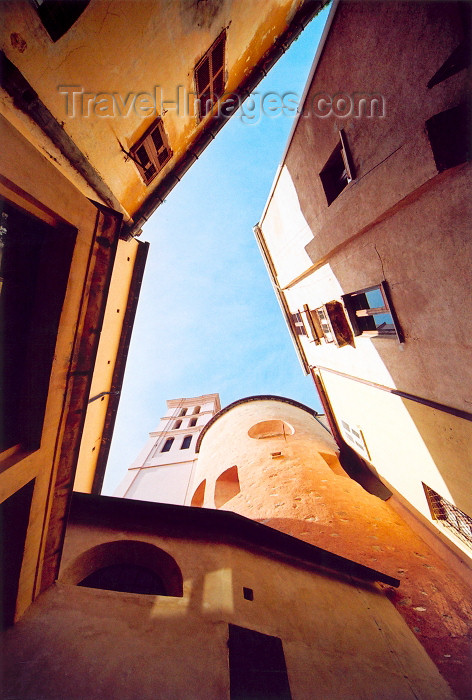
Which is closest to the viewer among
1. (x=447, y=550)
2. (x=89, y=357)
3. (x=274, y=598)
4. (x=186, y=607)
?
(x=89, y=357)

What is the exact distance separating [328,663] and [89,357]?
447 centimetres

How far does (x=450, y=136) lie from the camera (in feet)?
9.15

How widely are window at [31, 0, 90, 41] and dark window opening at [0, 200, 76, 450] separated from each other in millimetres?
2683

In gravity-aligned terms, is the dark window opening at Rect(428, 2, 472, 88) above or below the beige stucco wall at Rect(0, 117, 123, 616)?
above

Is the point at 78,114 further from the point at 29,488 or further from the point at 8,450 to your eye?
the point at 29,488

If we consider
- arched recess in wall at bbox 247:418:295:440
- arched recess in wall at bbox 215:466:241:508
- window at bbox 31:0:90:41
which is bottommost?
arched recess in wall at bbox 215:466:241:508

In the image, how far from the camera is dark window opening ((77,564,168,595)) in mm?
3637

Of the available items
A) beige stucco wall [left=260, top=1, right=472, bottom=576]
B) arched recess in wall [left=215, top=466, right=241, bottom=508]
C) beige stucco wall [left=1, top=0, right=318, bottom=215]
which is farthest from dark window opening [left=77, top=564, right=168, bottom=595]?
beige stucco wall [left=1, top=0, right=318, bottom=215]

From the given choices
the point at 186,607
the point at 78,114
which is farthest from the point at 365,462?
the point at 78,114

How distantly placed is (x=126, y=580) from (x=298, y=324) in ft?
30.7

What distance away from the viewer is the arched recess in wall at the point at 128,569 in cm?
360

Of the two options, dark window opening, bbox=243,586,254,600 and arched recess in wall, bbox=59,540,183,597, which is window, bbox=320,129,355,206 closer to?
dark window opening, bbox=243,586,254,600

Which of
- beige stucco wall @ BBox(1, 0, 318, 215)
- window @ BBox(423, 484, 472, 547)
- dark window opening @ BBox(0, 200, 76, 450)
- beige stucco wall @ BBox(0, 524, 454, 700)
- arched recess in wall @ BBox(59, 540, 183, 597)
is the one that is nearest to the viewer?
beige stucco wall @ BBox(0, 524, 454, 700)

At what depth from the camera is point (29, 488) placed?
2.37 metres
